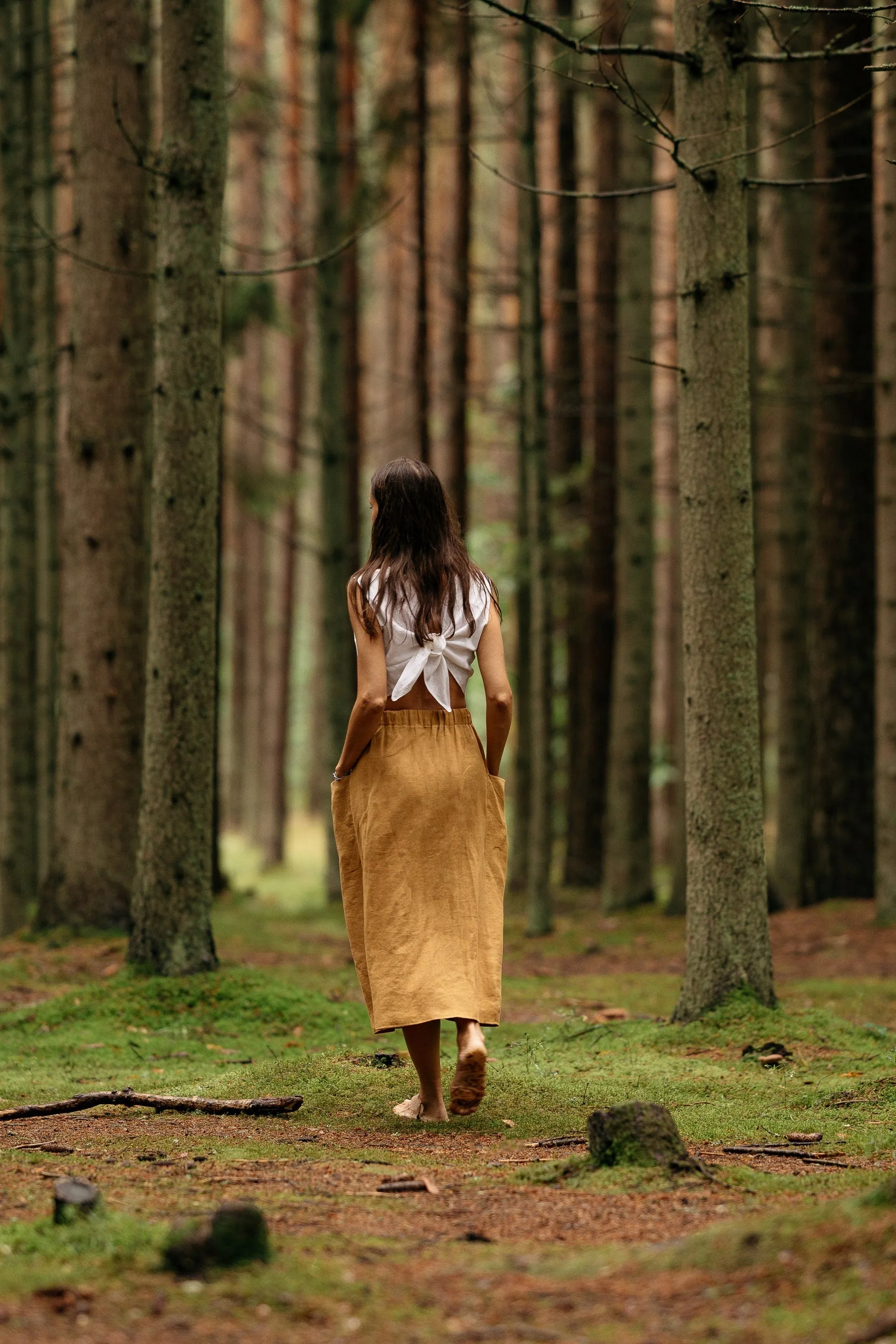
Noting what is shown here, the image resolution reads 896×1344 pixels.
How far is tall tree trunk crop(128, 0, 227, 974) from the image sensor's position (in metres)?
7.77

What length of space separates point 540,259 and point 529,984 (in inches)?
281

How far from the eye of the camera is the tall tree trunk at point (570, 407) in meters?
17.2

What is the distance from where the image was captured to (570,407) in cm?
1664

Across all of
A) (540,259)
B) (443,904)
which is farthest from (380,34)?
(443,904)

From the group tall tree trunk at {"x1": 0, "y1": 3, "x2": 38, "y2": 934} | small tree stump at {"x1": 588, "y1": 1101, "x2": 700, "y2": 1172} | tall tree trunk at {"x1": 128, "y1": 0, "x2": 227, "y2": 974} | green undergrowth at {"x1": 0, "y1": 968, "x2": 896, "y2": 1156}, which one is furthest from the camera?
tall tree trunk at {"x1": 0, "y1": 3, "x2": 38, "y2": 934}

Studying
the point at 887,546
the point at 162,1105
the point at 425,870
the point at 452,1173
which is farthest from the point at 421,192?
the point at 452,1173

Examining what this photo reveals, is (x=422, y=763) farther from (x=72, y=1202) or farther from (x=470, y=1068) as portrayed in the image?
(x=72, y=1202)

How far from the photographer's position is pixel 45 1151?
444 cm

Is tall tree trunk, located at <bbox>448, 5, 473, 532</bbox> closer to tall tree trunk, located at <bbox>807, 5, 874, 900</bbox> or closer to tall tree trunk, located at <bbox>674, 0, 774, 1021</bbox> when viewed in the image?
tall tree trunk, located at <bbox>807, 5, 874, 900</bbox>

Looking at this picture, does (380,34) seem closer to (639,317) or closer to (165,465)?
(639,317)

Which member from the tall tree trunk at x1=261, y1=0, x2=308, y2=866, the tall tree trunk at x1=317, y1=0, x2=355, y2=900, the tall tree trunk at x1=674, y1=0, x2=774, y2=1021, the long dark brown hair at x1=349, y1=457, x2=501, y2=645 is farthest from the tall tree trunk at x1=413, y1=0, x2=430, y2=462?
the long dark brown hair at x1=349, y1=457, x2=501, y2=645

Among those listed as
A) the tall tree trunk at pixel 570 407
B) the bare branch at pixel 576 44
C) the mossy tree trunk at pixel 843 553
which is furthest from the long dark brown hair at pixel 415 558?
the tall tree trunk at pixel 570 407

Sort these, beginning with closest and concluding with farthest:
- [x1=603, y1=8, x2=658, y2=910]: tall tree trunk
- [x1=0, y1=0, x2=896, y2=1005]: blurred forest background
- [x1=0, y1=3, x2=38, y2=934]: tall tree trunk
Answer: [x1=0, y1=0, x2=896, y2=1005]: blurred forest background < [x1=0, y1=3, x2=38, y2=934]: tall tree trunk < [x1=603, y1=8, x2=658, y2=910]: tall tree trunk

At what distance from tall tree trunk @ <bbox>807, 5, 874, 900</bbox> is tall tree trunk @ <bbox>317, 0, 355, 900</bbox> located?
500cm
